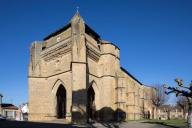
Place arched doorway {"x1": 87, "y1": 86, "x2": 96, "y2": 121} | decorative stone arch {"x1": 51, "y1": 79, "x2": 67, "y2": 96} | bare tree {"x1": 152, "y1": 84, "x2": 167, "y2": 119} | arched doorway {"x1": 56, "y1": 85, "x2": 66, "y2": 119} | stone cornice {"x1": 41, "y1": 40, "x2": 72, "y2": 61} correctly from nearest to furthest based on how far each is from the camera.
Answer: stone cornice {"x1": 41, "y1": 40, "x2": 72, "y2": 61}, decorative stone arch {"x1": 51, "y1": 79, "x2": 67, "y2": 96}, arched doorway {"x1": 87, "y1": 86, "x2": 96, "y2": 121}, arched doorway {"x1": 56, "y1": 85, "x2": 66, "y2": 119}, bare tree {"x1": 152, "y1": 84, "x2": 167, "y2": 119}

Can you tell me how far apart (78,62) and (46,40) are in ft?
34.3

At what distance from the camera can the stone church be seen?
3719cm

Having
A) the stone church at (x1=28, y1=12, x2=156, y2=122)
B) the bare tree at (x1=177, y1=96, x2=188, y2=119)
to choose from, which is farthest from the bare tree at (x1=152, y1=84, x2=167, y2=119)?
the stone church at (x1=28, y1=12, x2=156, y2=122)

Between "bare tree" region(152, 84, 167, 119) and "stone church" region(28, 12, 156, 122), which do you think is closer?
"stone church" region(28, 12, 156, 122)

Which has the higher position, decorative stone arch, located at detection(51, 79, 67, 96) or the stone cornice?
the stone cornice

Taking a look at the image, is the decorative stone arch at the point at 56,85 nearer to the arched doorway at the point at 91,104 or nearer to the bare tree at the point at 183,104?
the arched doorway at the point at 91,104

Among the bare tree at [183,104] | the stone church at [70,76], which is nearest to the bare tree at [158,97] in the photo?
the bare tree at [183,104]

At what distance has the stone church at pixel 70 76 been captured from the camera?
37.2 m

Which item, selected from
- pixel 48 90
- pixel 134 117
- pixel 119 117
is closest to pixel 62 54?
pixel 48 90

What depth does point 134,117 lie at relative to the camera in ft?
152

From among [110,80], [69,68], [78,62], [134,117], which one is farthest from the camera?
[134,117]

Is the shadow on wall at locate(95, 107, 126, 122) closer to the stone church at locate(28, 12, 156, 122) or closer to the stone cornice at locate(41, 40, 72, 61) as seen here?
the stone church at locate(28, 12, 156, 122)

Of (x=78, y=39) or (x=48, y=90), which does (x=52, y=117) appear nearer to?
(x=48, y=90)

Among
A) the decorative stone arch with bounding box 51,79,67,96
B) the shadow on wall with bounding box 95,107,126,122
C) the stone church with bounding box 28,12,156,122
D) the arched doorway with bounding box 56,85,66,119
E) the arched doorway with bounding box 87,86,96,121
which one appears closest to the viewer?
the stone church with bounding box 28,12,156,122
